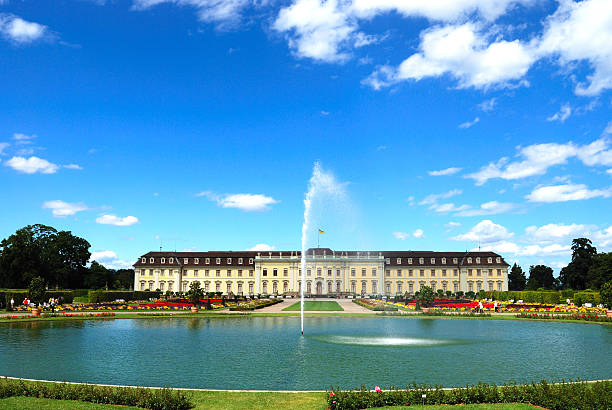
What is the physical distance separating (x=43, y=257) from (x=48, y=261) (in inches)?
45.3

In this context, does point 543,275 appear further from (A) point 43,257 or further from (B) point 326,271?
(A) point 43,257

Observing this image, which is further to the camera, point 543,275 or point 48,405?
point 543,275

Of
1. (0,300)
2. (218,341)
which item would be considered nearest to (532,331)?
(218,341)

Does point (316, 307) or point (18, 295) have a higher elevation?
point (18, 295)

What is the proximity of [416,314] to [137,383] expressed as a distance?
28595 millimetres

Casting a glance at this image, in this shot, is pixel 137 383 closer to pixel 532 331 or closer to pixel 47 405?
pixel 47 405

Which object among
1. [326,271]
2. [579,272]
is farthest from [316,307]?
[579,272]

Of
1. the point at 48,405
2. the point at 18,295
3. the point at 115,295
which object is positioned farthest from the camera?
the point at 115,295

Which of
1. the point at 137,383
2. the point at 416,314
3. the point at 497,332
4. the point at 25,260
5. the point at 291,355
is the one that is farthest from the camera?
the point at 25,260

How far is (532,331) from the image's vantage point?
27.8 m

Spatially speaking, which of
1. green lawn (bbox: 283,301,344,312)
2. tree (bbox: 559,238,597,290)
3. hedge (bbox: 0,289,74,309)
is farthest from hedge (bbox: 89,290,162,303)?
tree (bbox: 559,238,597,290)

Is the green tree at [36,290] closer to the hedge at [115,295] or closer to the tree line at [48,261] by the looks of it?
the hedge at [115,295]

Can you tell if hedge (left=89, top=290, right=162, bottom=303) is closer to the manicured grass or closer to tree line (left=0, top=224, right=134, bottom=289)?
tree line (left=0, top=224, right=134, bottom=289)

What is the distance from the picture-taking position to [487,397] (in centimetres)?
1155
